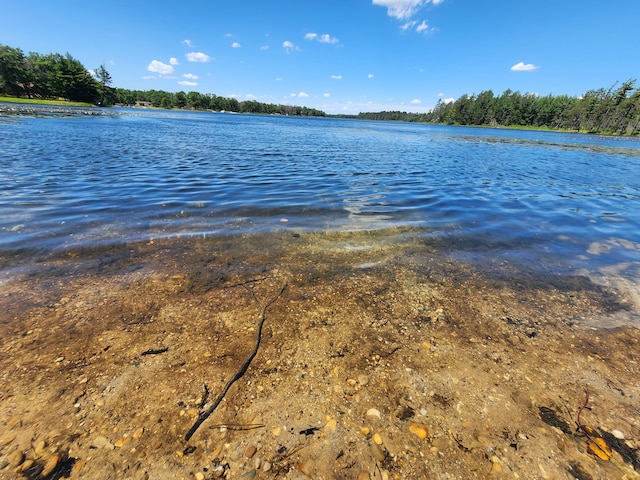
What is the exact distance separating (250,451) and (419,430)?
1.75m

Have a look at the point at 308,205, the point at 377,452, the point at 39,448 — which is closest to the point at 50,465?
the point at 39,448

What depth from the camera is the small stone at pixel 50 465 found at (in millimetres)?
2340

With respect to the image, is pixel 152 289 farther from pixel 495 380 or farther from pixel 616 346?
pixel 616 346

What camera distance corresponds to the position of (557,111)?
15000 cm

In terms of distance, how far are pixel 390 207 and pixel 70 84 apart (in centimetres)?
14863

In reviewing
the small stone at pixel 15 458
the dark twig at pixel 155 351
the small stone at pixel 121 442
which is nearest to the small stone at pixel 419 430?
the small stone at pixel 121 442

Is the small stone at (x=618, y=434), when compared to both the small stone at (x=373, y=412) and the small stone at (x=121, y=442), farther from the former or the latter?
the small stone at (x=121, y=442)

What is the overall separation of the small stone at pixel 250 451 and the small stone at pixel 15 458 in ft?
6.35

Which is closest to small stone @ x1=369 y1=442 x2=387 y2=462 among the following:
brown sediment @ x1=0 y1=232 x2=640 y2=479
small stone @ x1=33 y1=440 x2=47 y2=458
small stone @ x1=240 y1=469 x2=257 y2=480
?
brown sediment @ x1=0 y1=232 x2=640 y2=479

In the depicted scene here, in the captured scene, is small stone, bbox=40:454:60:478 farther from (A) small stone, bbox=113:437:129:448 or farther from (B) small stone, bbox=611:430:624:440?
(B) small stone, bbox=611:430:624:440

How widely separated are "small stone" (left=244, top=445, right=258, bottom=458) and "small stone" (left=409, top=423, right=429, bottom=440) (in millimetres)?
1614

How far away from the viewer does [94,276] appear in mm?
5445

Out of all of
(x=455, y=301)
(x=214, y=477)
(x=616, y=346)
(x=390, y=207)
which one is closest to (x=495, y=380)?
(x=455, y=301)

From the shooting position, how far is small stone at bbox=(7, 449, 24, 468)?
2381 mm
